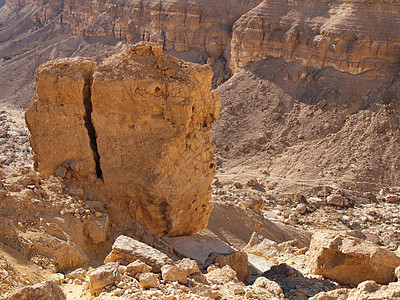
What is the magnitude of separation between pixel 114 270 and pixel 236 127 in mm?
26687

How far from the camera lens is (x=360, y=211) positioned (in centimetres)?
2522

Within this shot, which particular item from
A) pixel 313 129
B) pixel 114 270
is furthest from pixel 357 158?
pixel 114 270

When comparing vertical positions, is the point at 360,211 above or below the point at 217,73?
below

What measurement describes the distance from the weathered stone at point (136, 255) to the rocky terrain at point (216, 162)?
0.03 m

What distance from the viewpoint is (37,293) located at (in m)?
6.10

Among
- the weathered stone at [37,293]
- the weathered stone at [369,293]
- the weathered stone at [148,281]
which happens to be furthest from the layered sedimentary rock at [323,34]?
the weathered stone at [37,293]

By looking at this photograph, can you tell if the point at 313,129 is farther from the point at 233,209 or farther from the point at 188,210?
the point at 188,210

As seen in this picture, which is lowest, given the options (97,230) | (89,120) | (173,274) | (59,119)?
(97,230)

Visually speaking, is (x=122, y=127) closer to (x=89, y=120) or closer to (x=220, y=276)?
(x=89, y=120)

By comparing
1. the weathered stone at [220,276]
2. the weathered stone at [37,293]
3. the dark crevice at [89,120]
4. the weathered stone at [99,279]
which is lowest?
the weathered stone at [220,276]

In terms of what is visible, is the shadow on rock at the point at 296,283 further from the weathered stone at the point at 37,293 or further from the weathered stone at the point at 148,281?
the weathered stone at the point at 37,293

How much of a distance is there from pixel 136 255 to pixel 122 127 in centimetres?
402

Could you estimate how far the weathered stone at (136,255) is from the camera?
783 cm

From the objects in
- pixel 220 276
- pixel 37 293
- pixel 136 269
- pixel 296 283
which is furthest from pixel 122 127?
pixel 37 293
